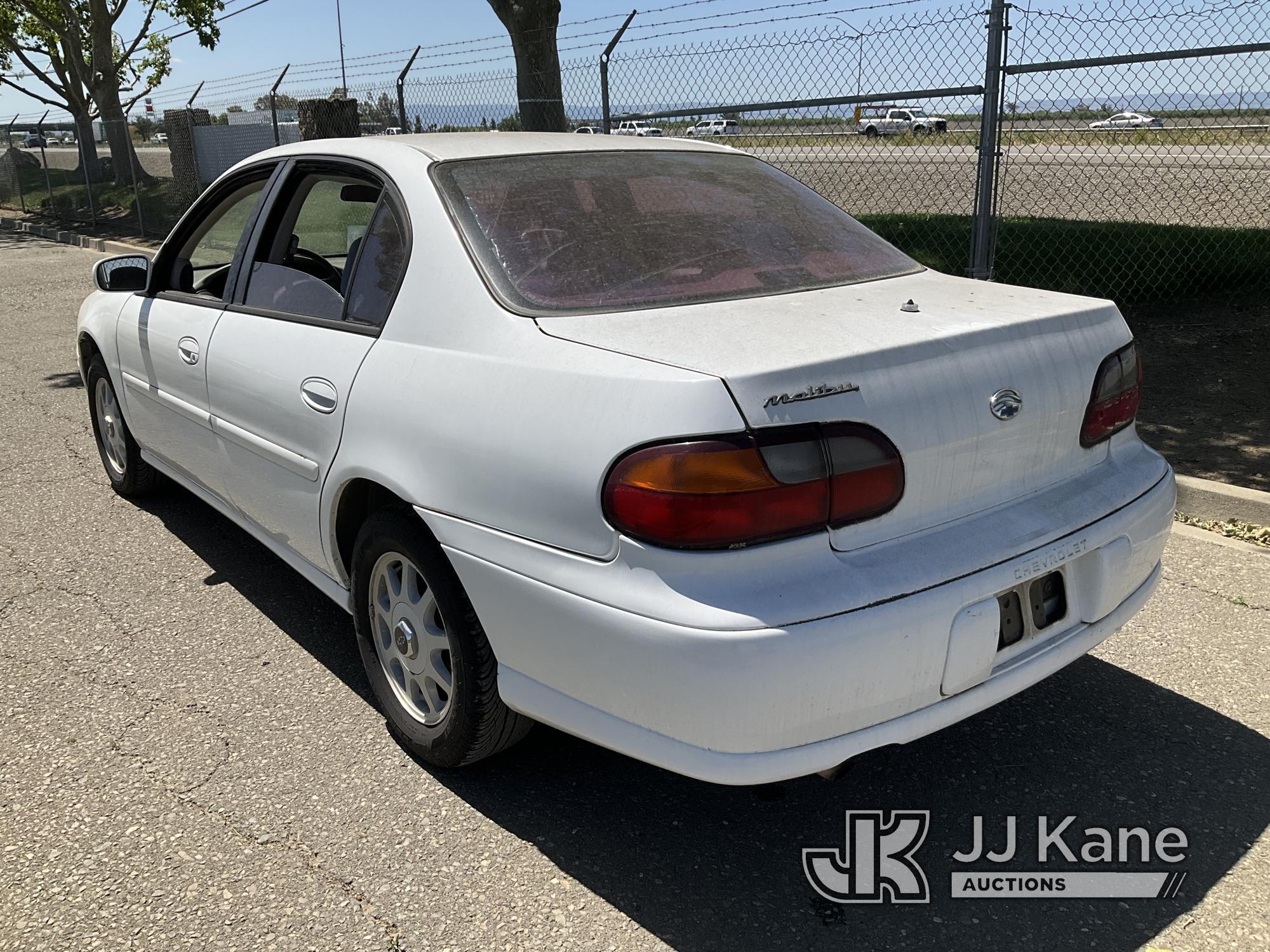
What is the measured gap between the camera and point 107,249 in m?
16.8

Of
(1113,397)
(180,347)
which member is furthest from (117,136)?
(1113,397)

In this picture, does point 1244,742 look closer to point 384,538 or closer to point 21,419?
point 384,538

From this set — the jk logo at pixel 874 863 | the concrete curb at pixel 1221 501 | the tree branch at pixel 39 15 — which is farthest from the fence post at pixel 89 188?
the jk logo at pixel 874 863

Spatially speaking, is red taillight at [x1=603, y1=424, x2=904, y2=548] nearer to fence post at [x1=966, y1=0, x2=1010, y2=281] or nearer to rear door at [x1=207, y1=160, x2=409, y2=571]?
rear door at [x1=207, y1=160, x2=409, y2=571]

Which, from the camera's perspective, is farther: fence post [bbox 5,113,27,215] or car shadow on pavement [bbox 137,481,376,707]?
fence post [bbox 5,113,27,215]

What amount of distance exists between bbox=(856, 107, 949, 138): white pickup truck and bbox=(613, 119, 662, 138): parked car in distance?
1.87 m

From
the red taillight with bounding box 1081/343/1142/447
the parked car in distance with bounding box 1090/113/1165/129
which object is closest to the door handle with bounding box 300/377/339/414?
the red taillight with bounding box 1081/343/1142/447

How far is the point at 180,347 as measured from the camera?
392 centimetres

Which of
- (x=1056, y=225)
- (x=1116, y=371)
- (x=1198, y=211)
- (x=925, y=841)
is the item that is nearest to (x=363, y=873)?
(x=925, y=841)

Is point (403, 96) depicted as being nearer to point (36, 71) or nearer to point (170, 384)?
point (170, 384)

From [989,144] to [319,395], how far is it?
475cm

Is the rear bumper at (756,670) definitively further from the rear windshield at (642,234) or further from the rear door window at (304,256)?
the rear door window at (304,256)

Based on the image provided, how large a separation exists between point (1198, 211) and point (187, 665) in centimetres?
1267

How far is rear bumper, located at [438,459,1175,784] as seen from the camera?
6.82ft
